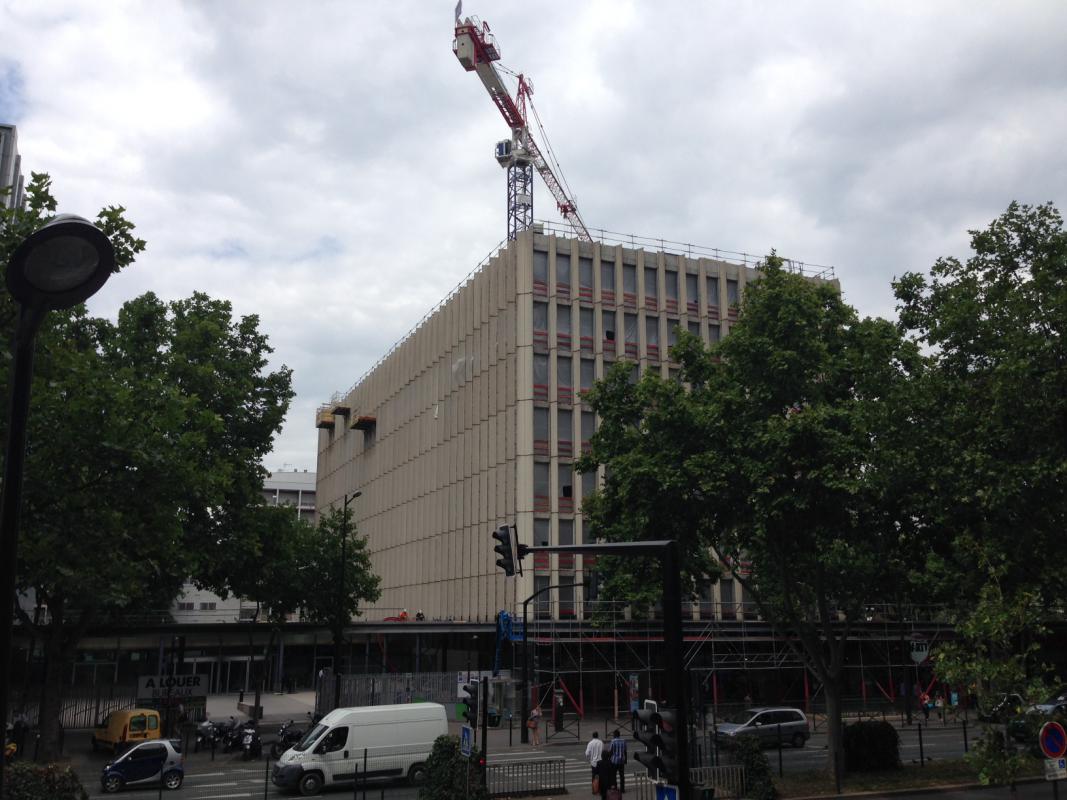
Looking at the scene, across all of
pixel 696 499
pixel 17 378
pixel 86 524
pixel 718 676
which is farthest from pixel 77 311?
pixel 718 676

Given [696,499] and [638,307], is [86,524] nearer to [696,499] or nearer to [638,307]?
[696,499]

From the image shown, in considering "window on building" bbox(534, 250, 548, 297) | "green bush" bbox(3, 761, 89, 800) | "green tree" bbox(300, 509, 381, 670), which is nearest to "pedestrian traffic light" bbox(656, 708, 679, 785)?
"green bush" bbox(3, 761, 89, 800)

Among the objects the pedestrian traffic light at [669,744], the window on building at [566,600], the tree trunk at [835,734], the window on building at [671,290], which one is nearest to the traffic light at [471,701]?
the pedestrian traffic light at [669,744]

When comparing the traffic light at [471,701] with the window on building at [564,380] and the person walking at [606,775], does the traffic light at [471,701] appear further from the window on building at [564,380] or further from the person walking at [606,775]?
the window on building at [564,380]

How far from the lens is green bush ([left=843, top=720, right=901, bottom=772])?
87.0 ft

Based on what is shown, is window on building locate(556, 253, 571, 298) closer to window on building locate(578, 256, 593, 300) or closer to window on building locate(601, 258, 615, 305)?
window on building locate(578, 256, 593, 300)

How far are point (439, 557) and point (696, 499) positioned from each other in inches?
1642

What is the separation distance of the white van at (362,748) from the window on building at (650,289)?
35116 mm

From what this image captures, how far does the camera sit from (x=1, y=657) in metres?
5.12

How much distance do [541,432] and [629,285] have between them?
457 inches

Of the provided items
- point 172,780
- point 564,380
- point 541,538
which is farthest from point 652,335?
point 172,780

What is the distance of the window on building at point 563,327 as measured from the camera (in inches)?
2186

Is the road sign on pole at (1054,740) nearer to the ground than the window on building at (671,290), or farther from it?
nearer to the ground

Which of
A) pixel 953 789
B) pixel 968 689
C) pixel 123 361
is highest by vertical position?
pixel 123 361
